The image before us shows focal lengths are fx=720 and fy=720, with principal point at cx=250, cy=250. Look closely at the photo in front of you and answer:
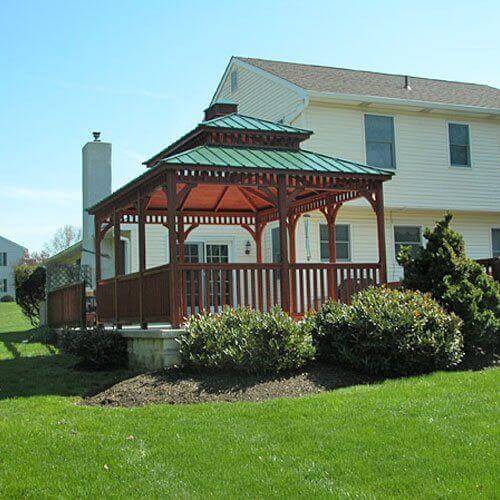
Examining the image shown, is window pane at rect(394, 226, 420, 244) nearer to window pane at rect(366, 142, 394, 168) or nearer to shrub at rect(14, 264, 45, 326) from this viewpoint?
window pane at rect(366, 142, 394, 168)

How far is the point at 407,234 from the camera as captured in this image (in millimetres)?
20719

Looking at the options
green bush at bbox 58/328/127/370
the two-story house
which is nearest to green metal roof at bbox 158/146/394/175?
green bush at bbox 58/328/127/370

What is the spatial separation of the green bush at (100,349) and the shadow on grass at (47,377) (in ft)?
0.99

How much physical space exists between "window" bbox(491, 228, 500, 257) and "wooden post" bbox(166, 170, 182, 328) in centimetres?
1382

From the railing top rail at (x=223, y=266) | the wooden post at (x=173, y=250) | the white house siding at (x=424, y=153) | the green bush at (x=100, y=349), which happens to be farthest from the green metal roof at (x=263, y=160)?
the white house siding at (x=424, y=153)

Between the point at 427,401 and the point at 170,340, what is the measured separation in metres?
4.30

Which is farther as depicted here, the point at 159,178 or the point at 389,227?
the point at 389,227

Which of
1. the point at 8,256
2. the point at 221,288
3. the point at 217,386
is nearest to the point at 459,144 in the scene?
the point at 221,288

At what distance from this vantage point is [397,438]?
662cm

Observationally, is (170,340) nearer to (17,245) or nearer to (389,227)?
(389,227)

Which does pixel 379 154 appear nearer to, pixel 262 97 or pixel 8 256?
pixel 262 97

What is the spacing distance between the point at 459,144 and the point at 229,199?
8621mm

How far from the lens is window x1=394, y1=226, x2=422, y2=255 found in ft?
67.5

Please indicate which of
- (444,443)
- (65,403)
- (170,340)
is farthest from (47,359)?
(444,443)
